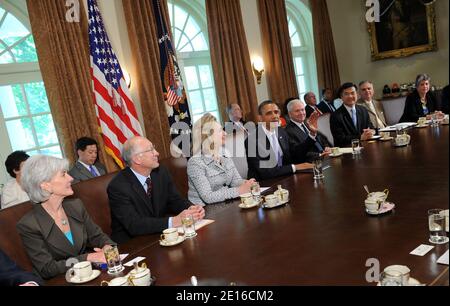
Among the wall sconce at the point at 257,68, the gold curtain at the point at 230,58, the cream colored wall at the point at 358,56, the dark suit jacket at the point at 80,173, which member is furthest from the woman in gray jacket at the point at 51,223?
the cream colored wall at the point at 358,56

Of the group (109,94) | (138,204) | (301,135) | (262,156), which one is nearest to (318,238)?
(138,204)

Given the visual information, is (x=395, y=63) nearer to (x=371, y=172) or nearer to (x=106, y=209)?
(x=371, y=172)

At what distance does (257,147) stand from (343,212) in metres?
1.69

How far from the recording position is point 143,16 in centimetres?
566

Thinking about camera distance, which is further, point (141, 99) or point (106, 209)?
point (141, 99)

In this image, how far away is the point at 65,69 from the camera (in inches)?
185

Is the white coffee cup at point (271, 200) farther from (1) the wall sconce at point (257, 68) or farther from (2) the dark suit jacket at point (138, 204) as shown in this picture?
(1) the wall sconce at point (257, 68)

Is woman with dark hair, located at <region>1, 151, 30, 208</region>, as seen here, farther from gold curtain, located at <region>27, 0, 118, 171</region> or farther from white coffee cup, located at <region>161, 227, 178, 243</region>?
white coffee cup, located at <region>161, 227, 178, 243</region>

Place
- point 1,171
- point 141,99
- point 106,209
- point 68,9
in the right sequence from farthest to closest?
1. point 141,99
2. point 68,9
3. point 1,171
4. point 106,209

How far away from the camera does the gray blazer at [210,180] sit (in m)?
2.83

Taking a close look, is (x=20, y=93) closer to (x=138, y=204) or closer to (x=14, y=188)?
(x=14, y=188)

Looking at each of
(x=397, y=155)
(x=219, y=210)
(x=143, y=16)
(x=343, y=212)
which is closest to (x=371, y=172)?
(x=397, y=155)

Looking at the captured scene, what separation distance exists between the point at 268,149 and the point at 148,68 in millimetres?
2742

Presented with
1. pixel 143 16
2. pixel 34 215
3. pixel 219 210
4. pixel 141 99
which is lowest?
pixel 219 210
